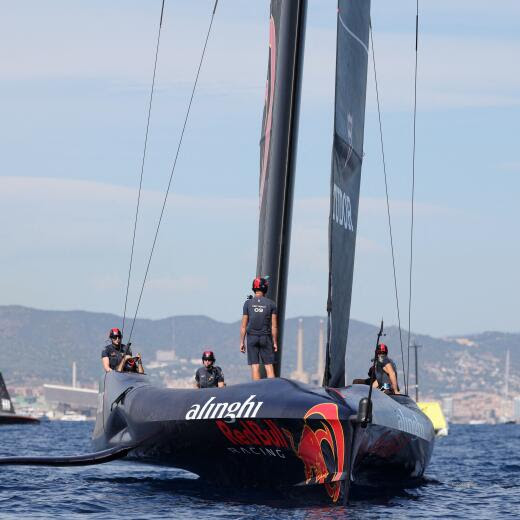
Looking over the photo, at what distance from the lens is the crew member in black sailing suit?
17.5m

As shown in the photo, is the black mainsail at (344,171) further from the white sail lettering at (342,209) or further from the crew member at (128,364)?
the crew member at (128,364)

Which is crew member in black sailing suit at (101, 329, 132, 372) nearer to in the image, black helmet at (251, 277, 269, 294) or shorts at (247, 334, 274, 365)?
shorts at (247, 334, 274, 365)

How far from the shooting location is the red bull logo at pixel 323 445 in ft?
40.5

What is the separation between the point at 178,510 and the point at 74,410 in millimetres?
172992

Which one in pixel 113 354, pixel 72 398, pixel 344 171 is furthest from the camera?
pixel 72 398

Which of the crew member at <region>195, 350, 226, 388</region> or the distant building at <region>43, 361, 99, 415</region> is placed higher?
the distant building at <region>43, 361, 99, 415</region>

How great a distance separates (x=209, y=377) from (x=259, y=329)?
8.20ft

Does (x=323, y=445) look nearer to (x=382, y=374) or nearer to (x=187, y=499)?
(x=187, y=499)

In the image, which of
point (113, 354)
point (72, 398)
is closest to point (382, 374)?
point (113, 354)

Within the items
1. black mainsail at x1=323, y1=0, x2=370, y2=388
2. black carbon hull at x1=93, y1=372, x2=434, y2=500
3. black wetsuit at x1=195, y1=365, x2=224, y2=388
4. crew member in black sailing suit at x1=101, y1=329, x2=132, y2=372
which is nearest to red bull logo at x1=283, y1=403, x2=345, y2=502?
black carbon hull at x1=93, y1=372, x2=434, y2=500

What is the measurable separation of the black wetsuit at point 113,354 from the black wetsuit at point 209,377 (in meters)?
1.40

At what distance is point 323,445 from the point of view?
12.5 meters

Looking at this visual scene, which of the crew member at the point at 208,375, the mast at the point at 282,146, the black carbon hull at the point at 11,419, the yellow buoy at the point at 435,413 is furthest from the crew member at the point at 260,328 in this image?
the yellow buoy at the point at 435,413

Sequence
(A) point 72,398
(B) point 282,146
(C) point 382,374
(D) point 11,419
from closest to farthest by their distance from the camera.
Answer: (B) point 282,146 < (C) point 382,374 < (D) point 11,419 < (A) point 72,398
